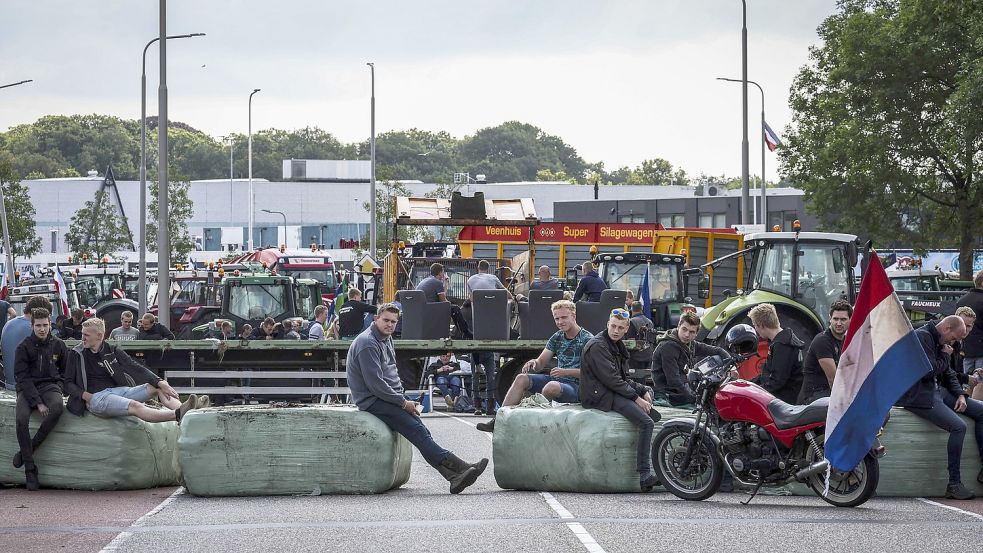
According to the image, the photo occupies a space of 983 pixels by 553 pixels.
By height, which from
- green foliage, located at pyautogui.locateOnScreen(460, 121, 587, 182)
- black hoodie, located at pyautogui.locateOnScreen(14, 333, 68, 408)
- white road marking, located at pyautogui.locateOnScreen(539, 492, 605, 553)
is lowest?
white road marking, located at pyautogui.locateOnScreen(539, 492, 605, 553)

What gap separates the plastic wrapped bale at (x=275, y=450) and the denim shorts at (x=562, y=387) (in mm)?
2063

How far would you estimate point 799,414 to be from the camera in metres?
12.2

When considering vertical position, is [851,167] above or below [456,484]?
above

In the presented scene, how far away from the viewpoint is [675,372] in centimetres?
1444

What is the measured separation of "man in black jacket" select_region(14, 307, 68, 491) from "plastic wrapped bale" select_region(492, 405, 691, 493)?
4183mm

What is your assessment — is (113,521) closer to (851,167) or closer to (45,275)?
(851,167)

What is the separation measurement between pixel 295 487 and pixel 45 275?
1351 inches

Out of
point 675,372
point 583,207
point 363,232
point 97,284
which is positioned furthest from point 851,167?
point 363,232

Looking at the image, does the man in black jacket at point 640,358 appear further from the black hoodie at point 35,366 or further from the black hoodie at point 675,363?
the black hoodie at point 35,366

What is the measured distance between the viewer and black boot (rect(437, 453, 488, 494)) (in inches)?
518

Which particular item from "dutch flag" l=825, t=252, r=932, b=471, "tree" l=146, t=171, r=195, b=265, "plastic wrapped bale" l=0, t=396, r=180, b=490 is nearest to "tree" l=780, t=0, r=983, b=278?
"dutch flag" l=825, t=252, r=932, b=471

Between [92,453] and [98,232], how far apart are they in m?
71.5

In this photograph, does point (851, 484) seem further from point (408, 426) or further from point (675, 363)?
point (408, 426)

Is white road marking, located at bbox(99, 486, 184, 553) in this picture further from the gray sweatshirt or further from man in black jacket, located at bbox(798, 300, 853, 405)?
man in black jacket, located at bbox(798, 300, 853, 405)
